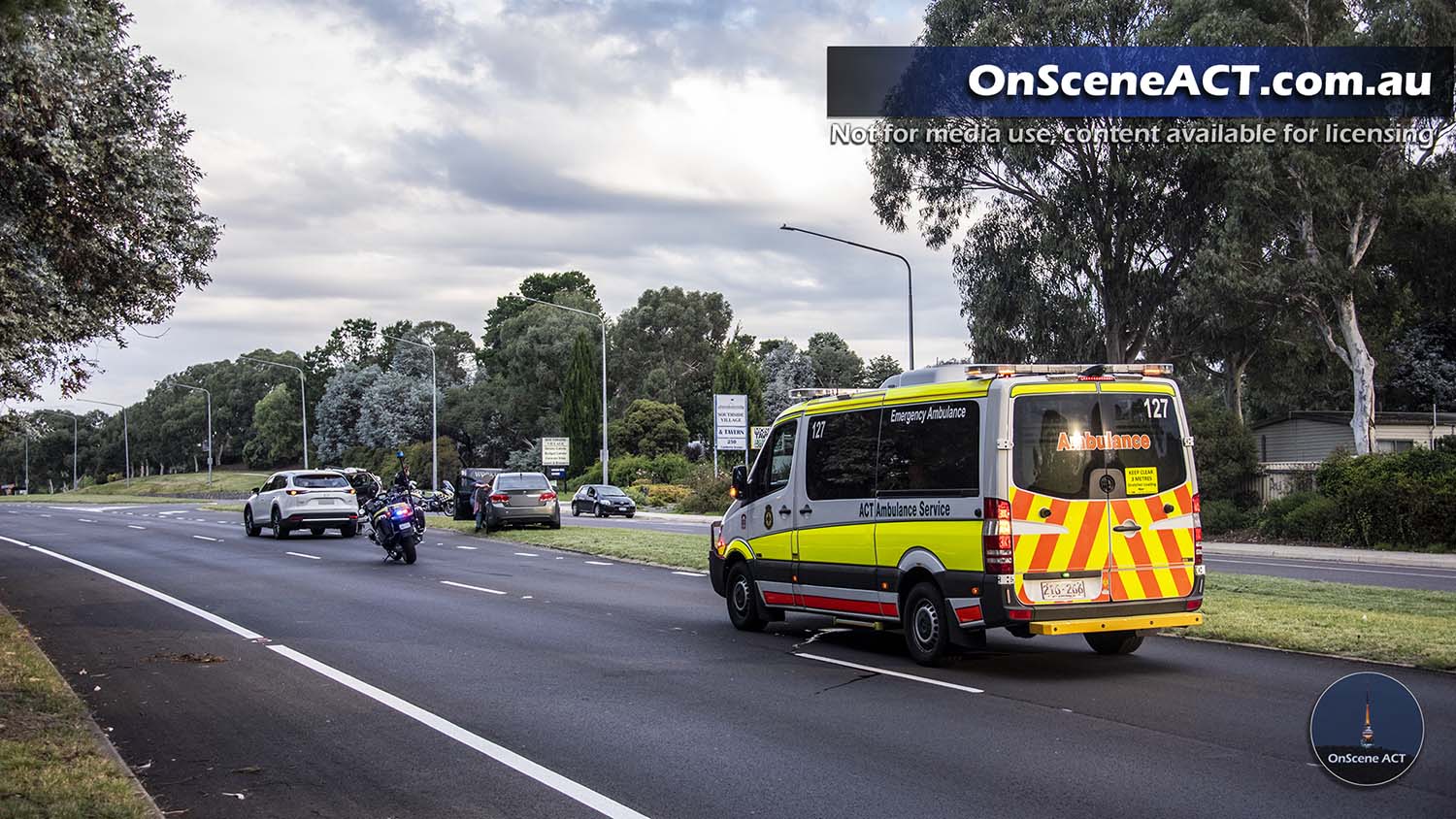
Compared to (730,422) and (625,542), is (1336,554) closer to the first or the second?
(625,542)

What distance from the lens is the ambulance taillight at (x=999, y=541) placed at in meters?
10.4

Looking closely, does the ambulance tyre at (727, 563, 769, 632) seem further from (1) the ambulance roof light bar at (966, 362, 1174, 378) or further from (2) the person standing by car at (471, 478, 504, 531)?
(2) the person standing by car at (471, 478, 504, 531)

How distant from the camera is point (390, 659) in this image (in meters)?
11.9

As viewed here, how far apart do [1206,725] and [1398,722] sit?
195 centimetres

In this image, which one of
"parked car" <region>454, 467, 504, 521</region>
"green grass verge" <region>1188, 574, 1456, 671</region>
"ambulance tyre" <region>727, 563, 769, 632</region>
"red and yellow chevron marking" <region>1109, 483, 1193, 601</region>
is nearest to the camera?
"red and yellow chevron marking" <region>1109, 483, 1193, 601</region>

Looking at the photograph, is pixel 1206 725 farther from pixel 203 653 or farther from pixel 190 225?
pixel 190 225

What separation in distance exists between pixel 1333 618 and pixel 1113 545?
4.29 m

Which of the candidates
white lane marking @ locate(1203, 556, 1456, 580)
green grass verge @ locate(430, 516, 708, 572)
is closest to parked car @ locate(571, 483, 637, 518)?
green grass verge @ locate(430, 516, 708, 572)

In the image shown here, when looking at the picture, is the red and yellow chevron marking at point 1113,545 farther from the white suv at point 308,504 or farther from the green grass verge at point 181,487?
the green grass verge at point 181,487

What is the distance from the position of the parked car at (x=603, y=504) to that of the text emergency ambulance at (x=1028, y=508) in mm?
38061

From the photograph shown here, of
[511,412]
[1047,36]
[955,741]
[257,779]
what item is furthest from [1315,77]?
[511,412]

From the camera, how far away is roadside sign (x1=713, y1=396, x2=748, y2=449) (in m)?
50.6

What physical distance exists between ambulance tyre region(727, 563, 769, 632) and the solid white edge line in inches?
177

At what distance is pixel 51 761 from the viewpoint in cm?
740
